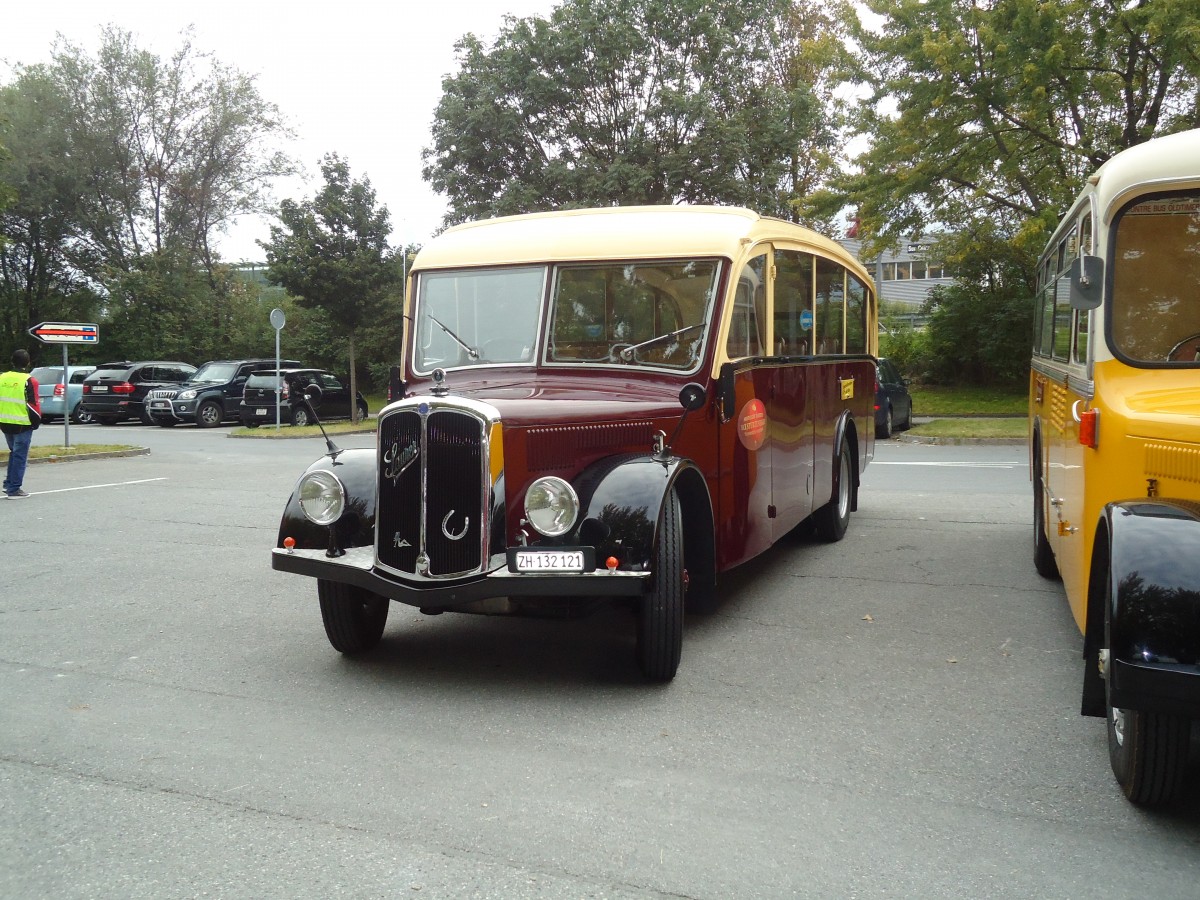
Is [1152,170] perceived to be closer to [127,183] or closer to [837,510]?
[837,510]

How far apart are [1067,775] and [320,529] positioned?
3.47m

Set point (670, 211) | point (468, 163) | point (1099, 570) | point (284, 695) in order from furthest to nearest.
Answer: 1. point (468, 163)
2. point (670, 211)
3. point (284, 695)
4. point (1099, 570)

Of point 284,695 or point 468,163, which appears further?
point 468,163

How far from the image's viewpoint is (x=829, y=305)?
889 centimetres

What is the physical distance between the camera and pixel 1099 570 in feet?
13.0

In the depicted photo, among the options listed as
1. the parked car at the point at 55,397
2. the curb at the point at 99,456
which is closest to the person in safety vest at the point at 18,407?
the curb at the point at 99,456

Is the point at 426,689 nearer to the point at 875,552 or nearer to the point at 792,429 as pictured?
the point at 792,429

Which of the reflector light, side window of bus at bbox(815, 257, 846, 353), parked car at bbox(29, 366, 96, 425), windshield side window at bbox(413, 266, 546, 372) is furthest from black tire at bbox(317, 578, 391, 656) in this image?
parked car at bbox(29, 366, 96, 425)

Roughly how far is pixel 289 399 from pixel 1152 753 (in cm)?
2510

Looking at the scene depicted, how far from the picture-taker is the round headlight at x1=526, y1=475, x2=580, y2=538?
16.5 ft

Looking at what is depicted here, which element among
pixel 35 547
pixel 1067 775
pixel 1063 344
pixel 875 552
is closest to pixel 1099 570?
pixel 1067 775

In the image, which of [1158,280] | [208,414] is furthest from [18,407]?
[208,414]

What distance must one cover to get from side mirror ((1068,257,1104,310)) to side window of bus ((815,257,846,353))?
149 inches

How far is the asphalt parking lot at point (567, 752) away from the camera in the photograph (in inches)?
131
